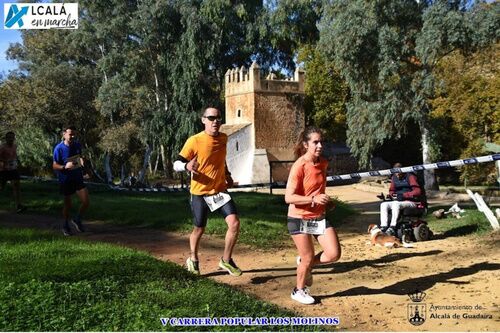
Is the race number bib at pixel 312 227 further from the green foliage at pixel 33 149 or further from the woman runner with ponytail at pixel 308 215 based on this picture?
the green foliage at pixel 33 149

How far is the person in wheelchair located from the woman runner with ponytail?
383cm

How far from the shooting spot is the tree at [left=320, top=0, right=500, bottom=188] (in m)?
22.2

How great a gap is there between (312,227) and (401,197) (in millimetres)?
4214

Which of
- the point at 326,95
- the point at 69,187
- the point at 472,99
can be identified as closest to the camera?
the point at 69,187

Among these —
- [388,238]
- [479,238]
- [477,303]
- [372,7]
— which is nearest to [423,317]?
[477,303]

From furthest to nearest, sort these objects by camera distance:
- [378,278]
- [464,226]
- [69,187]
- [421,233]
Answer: [464,226] → [69,187] → [421,233] → [378,278]

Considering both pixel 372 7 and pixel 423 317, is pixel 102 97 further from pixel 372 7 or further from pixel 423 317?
pixel 423 317

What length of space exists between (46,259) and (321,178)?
11.2 feet

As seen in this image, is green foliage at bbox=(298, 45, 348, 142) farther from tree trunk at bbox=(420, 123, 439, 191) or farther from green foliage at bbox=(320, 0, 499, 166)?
tree trunk at bbox=(420, 123, 439, 191)

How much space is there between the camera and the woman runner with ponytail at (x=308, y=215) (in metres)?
5.27

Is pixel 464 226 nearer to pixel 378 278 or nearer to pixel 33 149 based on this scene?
pixel 378 278

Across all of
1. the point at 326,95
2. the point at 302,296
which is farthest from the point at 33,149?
the point at 302,296

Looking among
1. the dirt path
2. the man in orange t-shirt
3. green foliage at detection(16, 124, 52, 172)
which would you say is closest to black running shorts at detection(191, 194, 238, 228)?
the man in orange t-shirt

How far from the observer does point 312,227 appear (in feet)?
17.5
